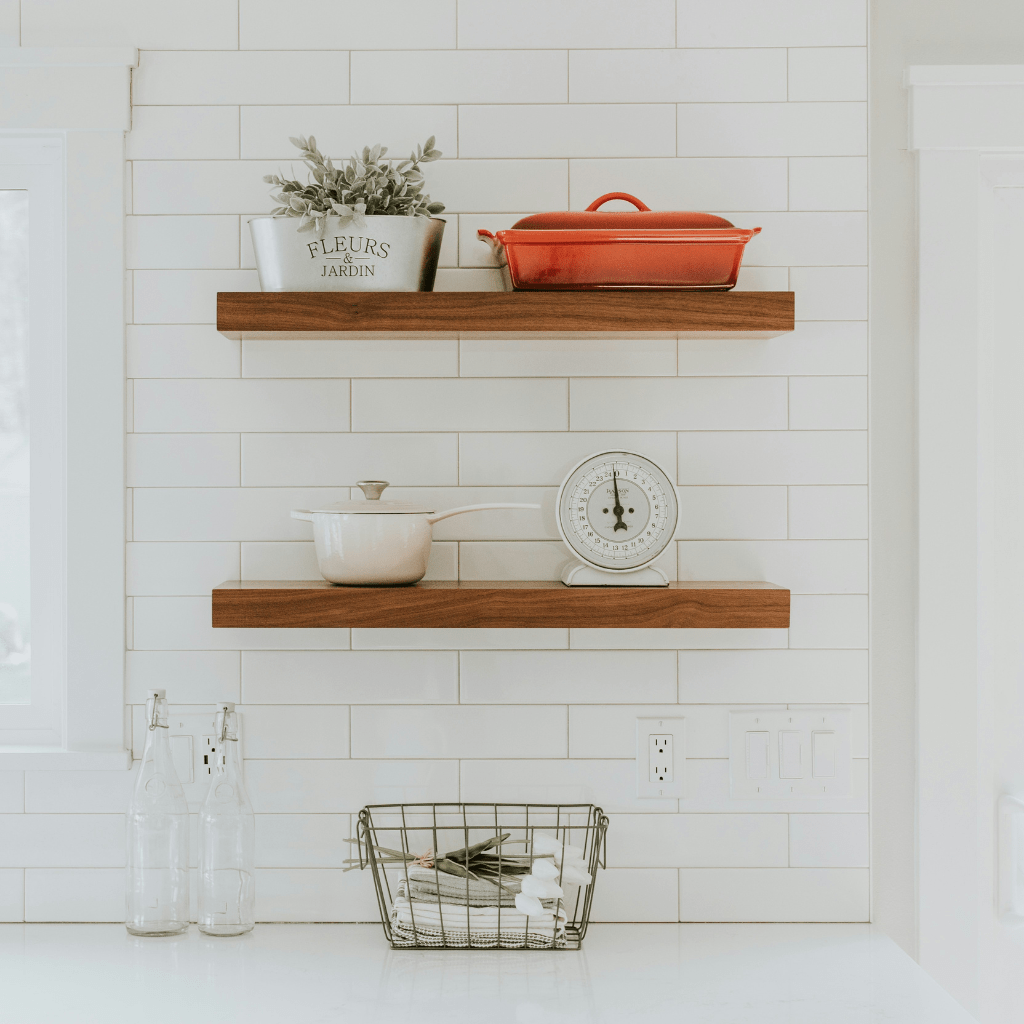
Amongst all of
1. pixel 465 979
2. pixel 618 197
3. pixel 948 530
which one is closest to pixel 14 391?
pixel 618 197

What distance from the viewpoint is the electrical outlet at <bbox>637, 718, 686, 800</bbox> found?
1451 millimetres

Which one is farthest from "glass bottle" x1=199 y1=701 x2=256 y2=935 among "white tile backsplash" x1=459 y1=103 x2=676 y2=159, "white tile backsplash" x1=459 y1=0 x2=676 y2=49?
"white tile backsplash" x1=459 y1=0 x2=676 y2=49

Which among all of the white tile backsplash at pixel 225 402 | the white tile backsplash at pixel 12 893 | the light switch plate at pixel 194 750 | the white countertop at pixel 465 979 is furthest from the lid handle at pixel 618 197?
the white tile backsplash at pixel 12 893

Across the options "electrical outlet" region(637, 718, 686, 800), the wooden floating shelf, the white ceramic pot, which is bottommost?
"electrical outlet" region(637, 718, 686, 800)

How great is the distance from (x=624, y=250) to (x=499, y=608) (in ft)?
1.71

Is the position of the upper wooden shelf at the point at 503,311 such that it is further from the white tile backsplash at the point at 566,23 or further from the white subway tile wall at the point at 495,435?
the white tile backsplash at the point at 566,23

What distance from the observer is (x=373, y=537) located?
1.30m

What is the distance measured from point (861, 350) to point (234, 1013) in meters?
1.28

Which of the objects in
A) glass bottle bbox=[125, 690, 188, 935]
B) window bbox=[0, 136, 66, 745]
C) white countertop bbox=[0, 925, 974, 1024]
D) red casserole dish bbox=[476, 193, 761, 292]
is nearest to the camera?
white countertop bbox=[0, 925, 974, 1024]

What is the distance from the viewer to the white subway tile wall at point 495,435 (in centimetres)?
145

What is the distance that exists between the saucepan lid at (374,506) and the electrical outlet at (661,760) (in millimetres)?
494

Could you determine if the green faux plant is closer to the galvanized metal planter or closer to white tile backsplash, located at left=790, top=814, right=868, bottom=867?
the galvanized metal planter

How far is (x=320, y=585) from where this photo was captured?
1423mm

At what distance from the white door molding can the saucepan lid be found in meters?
0.78
